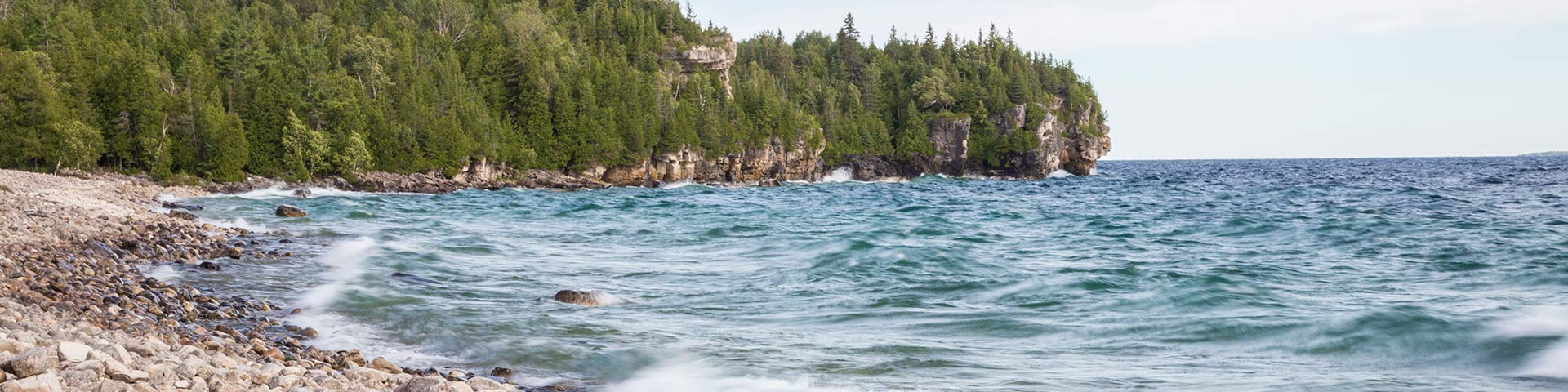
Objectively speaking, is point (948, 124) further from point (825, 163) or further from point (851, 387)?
point (851, 387)

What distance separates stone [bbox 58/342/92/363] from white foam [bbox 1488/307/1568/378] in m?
18.0

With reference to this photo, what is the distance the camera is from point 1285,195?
2879 inches

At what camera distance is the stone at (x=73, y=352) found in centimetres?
881

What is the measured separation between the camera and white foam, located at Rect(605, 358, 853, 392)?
12.8 meters

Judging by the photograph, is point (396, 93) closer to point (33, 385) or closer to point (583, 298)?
point (583, 298)

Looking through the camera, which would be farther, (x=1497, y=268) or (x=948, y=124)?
(x=948, y=124)

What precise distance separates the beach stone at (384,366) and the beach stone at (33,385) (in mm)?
4311

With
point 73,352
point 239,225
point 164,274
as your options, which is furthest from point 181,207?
point 73,352

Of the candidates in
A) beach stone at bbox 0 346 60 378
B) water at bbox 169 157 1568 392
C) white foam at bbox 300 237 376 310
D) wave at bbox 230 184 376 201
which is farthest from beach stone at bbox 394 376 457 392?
wave at bbox 230 184 376 201

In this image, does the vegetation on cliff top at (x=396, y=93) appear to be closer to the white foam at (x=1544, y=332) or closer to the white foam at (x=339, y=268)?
the white foam at (x=339, y=268)

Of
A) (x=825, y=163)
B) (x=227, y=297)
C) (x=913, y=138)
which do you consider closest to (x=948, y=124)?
(x=913, y=138)

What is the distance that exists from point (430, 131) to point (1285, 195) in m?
83.5

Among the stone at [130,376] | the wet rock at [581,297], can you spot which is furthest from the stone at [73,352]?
the wet rock at [581,297]

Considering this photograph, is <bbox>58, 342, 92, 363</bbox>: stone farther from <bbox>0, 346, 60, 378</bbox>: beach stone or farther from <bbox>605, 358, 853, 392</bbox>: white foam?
<bbox>605, 358, 853, 392</bbox>: white foam
